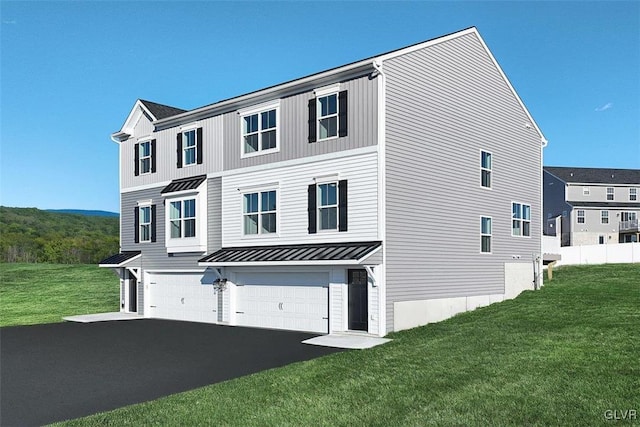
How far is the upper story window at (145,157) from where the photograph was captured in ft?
89.1

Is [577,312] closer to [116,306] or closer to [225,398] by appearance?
[225,398]

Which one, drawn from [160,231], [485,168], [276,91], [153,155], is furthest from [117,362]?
[485,168]

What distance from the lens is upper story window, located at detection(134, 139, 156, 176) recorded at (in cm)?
2716

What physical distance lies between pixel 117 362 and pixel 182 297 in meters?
10.5

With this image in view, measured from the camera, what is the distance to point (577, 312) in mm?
18203

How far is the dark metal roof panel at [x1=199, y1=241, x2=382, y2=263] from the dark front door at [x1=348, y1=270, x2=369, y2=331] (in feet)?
3.73

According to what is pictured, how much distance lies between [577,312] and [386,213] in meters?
6.84

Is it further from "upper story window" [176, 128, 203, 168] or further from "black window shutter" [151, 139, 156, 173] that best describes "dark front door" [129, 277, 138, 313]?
"upper story window" [176, 128, 203, 168]

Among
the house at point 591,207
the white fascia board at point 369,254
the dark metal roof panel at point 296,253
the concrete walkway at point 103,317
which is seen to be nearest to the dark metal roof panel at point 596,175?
the house at point 591,207

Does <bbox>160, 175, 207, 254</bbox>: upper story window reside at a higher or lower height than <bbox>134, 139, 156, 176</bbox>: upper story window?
lower

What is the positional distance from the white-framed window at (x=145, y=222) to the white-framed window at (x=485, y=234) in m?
15.3

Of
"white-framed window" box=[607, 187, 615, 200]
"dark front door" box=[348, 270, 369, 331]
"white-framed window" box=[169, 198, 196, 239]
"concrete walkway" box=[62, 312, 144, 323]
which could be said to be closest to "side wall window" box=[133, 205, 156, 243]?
"white-framed window" box=[169, 198, 196, 239]

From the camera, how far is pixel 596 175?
60156mm

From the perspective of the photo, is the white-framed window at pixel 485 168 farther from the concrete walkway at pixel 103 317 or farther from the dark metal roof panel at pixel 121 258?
the concrete walkway at pixel 103 317
